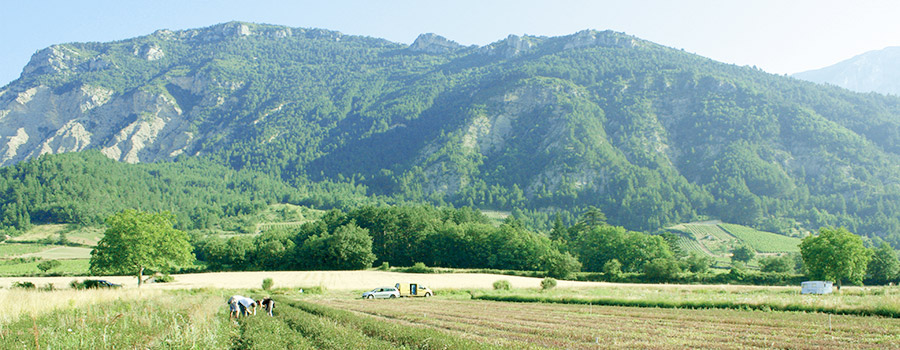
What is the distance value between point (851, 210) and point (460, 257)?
18519 cm

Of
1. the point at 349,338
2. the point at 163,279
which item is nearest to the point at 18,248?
the point at 163,279

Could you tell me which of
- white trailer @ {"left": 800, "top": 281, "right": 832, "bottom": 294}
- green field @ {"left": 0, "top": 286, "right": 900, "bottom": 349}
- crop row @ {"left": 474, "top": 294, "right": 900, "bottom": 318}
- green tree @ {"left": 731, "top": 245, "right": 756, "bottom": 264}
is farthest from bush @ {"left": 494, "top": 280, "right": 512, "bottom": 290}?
green tree @ {"left": 731, "top": 245, "right": 756, "bottom": 264}

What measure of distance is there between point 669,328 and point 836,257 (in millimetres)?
57377

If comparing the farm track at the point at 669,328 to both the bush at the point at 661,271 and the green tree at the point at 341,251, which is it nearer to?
the bush at the point at 661,271

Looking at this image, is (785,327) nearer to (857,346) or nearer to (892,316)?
(857,346)

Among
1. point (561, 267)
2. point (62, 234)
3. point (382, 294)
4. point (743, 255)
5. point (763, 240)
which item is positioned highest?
point (763, 240)

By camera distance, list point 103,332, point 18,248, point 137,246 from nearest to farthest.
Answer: point 103,332 → point 137,246 → point 18,248

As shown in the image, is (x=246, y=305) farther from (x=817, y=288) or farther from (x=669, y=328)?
(x=817, y=288)

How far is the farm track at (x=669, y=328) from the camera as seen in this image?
18.3 metres

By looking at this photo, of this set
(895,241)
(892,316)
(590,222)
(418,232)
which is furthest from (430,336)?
(895,241)

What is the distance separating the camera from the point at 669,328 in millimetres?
22781

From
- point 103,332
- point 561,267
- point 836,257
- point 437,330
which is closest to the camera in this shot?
point 103,332

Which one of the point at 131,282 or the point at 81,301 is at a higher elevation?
the point at 81,301

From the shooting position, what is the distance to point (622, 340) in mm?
19438
